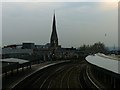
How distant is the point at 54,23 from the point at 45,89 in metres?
127

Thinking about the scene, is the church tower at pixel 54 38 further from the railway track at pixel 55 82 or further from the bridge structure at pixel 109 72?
the bridge structure at pixel 109 72

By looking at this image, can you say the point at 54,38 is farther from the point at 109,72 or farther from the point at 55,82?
the point at 109,72

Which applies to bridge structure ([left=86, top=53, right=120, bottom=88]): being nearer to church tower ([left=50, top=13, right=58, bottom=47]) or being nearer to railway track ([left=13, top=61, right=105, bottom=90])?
railway track ([left=13, top=61, right=105, bottom=90])

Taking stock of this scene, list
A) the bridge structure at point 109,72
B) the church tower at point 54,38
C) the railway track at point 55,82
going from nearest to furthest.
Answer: the bridge structure at point 109,72, the railway track at point 55,82, the church tower at point 54,38

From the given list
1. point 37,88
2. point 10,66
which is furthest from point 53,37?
point 37,88

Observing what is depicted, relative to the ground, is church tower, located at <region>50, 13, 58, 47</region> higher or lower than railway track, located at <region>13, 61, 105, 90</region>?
higher

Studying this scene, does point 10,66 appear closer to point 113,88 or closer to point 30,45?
point 113,88

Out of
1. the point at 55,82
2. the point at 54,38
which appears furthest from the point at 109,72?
the point at 54,38

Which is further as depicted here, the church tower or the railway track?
the church tower

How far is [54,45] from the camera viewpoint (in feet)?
507

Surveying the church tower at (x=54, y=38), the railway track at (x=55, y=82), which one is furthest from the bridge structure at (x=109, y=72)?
the church tower at (x=54, y=38)

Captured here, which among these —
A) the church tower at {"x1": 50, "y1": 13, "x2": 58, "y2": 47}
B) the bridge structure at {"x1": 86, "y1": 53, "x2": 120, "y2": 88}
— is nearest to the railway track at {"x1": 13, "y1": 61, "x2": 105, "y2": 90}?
the bridge structure at {"x1": 86, "y1": 53, "x2": 120, "y2": 88}

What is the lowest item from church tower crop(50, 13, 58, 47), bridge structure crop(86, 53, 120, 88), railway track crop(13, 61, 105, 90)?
railway track crop(13, 61, 105, 90)

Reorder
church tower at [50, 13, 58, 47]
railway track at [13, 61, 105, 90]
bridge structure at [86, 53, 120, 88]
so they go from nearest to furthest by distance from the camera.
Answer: bridge structure at [86, 53, 120, 88] < railway track at [13, 61, 105, 90] < church tower at [50, 13, 58, 47]
